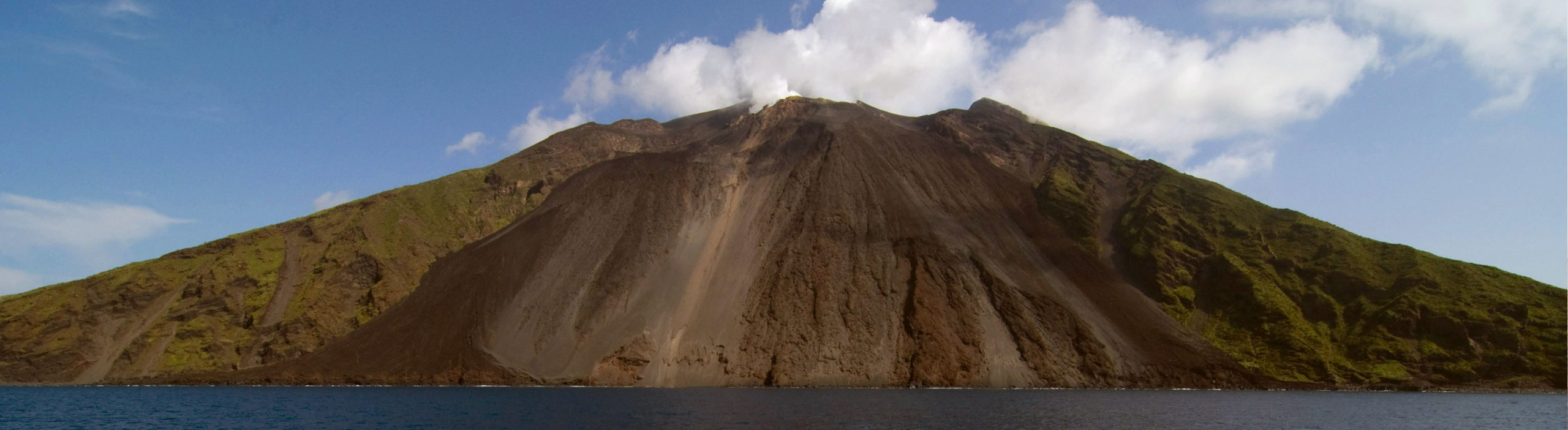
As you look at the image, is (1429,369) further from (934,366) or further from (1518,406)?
(934,366)

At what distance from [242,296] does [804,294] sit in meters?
63.0

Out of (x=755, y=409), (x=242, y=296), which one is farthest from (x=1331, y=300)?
(x=242, y=296)

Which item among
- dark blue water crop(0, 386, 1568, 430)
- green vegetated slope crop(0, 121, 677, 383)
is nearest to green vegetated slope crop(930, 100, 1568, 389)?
dark blue water crop(0, 386, 1568, 430)

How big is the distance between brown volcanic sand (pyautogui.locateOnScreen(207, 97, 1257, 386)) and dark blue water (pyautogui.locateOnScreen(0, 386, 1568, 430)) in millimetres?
7252

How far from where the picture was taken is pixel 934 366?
84188 millimetres

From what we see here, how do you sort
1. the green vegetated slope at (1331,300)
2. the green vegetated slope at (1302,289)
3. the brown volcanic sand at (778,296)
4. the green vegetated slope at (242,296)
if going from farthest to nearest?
the green vegetated slope at (242,296) → the brown volcanic sand at (778,296) → the green vegetated slope at (1302,289) → the green vegetated slope at (1331,300)

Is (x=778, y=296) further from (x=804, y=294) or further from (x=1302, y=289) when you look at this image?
(x=1302, y=289)

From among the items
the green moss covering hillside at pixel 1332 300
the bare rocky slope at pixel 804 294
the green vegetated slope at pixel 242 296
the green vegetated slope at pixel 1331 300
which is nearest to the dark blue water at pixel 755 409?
the green vegetated slope at pixel 1331 300

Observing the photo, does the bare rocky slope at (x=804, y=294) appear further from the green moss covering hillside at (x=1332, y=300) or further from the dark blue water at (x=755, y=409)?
the dark blue water at (x=755, y=409)

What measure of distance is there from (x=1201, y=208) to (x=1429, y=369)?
1397 inches

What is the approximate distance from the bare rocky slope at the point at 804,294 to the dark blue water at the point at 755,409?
25.5 ft

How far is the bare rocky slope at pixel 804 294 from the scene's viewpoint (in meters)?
85.9

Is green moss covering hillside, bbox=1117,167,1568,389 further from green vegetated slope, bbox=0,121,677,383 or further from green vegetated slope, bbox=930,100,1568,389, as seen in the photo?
green vegetated slope, bbox=0,121,677,383

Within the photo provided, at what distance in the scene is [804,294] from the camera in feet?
308
